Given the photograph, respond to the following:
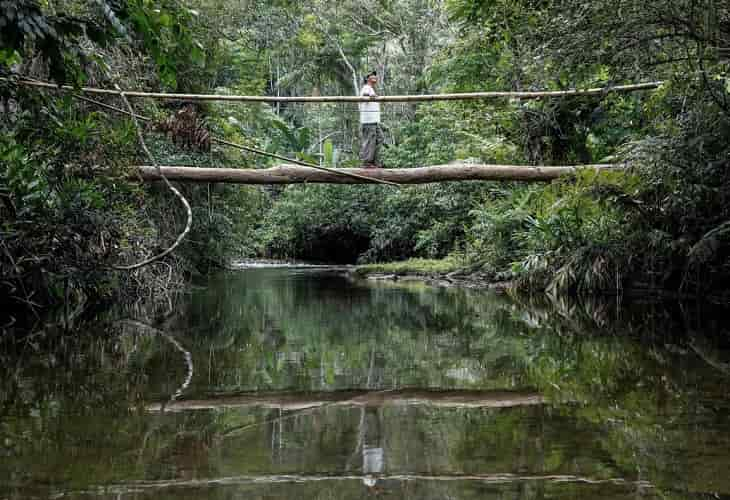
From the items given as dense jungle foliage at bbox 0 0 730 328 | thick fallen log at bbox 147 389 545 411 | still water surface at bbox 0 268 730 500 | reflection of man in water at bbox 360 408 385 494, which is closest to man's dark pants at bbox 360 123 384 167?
dense jungle foliage at bbox 0 0 730 328

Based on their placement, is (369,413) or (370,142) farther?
(370,142)

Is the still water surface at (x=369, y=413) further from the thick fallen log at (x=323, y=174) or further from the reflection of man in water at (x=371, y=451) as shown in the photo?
the thick fallen log at (x=323, y=174)

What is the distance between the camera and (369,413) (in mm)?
2811

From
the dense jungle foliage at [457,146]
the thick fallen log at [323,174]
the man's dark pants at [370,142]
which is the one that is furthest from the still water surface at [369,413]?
the man's dark pants at [370,142]

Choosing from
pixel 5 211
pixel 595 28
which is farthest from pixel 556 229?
pixel 5 211

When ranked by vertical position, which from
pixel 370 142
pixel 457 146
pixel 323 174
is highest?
pixel 457 146

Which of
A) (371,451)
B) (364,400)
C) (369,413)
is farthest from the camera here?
(364,400)

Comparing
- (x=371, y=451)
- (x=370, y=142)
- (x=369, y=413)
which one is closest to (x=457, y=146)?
(x=370, y=142)

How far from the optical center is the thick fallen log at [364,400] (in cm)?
295

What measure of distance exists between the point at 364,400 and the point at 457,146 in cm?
1306

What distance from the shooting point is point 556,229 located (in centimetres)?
940

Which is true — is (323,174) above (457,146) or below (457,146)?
below

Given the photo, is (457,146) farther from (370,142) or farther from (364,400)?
(364,400)

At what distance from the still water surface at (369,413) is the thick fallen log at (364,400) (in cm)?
1
